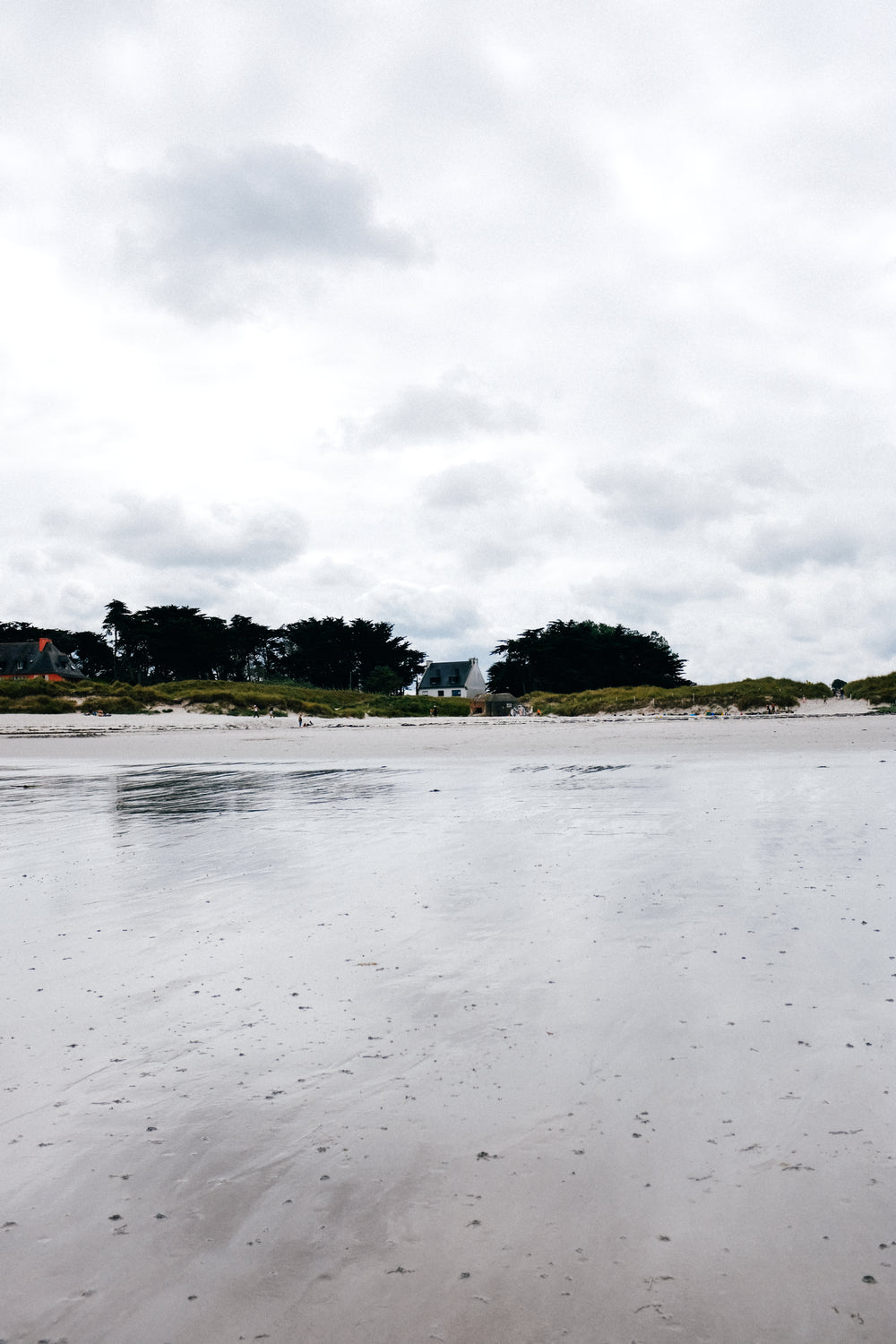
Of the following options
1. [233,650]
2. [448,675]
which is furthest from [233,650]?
[448,675]

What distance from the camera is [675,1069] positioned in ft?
10.5

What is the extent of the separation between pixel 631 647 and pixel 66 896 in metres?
79.6

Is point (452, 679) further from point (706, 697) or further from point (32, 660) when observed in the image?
point (706, 697)

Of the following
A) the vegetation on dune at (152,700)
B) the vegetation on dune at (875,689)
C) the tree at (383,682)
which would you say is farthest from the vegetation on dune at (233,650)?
the vegetation on dune at (875,689)

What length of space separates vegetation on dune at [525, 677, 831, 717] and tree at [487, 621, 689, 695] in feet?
101

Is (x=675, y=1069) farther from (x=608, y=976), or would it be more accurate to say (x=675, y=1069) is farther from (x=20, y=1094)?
(x=20, y=1094)

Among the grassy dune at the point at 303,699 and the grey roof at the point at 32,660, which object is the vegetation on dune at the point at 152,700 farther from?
the grey roof at the point at 32,660

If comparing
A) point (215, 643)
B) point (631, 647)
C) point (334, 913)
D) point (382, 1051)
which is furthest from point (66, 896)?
point (215, 643)

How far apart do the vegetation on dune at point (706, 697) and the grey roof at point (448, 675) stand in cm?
5507

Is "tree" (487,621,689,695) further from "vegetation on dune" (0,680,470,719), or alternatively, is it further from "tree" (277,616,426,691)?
"vegetation on dune" (0,680,470,719)

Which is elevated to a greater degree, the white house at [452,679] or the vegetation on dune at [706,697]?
the white house at [452,679]

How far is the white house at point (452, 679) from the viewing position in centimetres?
10588

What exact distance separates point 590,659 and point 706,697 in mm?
40647

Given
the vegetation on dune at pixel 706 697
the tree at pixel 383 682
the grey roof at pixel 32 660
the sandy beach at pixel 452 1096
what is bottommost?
the sandy beach at pixel 452 1096
